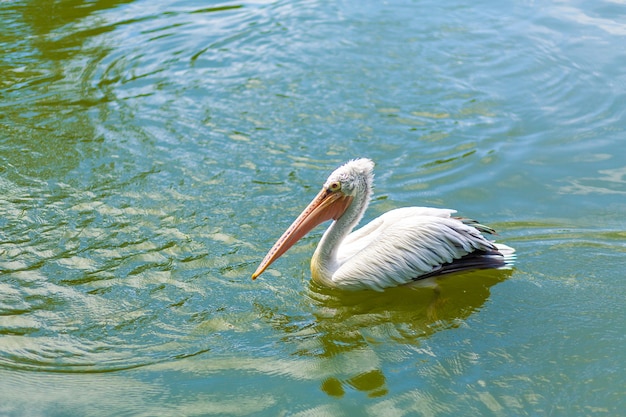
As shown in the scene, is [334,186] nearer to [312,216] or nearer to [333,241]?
[312,216]

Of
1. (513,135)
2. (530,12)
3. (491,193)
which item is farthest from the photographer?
(530,12)

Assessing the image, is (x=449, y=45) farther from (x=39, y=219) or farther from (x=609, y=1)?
(x=39, y=219)

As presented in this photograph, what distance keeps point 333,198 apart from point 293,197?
100 centimetres

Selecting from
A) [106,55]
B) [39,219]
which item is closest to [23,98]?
[106,55]

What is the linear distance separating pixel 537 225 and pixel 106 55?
502 centimetres

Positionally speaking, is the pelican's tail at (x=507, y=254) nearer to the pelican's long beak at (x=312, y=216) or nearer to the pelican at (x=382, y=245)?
the pelican at (x=382, y=245)

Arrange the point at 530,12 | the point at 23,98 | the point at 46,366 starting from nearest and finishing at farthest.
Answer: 1. the point at 46,366
2. the point at 23,98
3. the point at 530,12

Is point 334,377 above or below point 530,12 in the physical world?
below

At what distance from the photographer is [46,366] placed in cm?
404

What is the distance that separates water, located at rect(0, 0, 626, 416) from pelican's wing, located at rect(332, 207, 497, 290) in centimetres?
19

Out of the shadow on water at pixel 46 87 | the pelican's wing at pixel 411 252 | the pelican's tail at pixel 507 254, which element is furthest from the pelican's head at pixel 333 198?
the shadow on water at pixel 46 87

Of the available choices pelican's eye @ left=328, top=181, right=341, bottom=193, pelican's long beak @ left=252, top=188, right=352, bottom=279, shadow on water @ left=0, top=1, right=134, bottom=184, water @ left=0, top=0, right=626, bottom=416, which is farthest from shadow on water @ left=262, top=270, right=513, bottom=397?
shadow on water @ left=0, top=1, right=134, bottom=184

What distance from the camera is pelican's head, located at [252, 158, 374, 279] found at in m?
4.62

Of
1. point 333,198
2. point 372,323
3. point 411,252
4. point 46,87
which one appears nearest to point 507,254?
point 411,252
